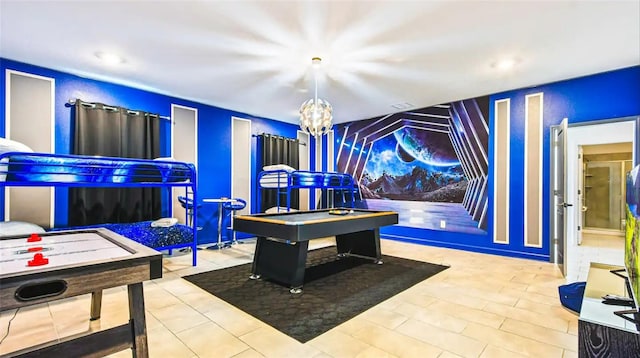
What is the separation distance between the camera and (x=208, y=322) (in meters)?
2.34

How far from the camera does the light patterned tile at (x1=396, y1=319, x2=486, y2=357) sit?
6.40 feet

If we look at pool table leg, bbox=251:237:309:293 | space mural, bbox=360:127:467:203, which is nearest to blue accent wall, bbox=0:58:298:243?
space mural, bbox=360:127:467:203

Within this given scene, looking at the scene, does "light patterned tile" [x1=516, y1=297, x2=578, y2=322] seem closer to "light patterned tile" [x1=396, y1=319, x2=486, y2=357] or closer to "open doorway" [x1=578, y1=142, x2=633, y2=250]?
"light patterned tile" [x1=396, y1=319, x2=486, y2=357]

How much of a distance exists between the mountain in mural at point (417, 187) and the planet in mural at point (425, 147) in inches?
8.7

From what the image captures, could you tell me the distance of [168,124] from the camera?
4875 mm

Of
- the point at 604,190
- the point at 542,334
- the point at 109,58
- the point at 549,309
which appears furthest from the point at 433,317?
the point at 604,190

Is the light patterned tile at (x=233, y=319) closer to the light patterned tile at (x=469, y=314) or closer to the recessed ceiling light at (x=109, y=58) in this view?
the light patterned tile at (x=469, y=314)

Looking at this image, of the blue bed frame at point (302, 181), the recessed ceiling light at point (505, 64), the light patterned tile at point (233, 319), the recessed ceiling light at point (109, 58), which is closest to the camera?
the light patterned tile at point (233, 319)

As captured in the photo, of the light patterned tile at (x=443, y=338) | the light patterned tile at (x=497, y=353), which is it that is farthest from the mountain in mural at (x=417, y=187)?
the light patterned tile at (x=497, y=353)

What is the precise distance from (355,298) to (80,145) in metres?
3.92

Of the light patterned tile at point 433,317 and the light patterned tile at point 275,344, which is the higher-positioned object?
the light patterned tile at point 275,344

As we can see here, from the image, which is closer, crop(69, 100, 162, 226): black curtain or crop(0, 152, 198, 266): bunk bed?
crop(0, 152, 198, 266): bunk bed

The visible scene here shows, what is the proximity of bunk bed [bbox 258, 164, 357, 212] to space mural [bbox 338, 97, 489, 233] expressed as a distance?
334mm

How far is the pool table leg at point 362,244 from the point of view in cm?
423
